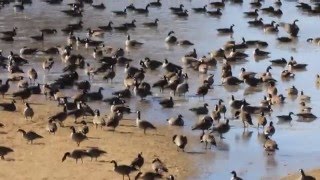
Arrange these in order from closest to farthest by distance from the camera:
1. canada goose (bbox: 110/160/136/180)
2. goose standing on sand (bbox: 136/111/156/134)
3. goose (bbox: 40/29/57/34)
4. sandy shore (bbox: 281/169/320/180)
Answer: canada goose (bbox: 110/160/136/180)
sandy shore (bbox: 281/169/320/180)
goose standing on sand (bbox: 136/111/156/134)
goose (bbox: 40/29/57/34)

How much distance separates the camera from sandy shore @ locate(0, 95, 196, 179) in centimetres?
2295

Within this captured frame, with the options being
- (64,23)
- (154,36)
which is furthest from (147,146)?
(64,23)

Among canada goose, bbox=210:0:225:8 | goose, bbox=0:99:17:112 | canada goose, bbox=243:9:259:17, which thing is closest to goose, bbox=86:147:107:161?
goose, bbox=0:99:17:112

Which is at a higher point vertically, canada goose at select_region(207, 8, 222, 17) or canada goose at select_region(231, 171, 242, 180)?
canada goose at select_region(207, 8, 222, 17)

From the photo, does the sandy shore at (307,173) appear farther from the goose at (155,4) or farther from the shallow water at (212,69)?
the goose at (155,4)

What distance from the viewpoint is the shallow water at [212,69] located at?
24.5 m

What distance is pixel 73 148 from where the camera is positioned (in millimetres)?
25422

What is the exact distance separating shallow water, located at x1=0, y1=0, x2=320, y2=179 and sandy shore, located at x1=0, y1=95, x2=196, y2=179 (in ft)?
2.60

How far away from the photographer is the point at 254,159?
2456cm

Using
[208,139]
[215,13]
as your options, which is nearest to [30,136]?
[208,139]

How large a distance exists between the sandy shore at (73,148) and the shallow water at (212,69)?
2.60 ft

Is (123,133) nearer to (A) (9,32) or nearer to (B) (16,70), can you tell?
(B) (16,70)

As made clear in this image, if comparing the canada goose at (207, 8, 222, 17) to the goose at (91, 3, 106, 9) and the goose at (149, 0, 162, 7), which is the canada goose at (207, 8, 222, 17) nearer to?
the goose at (149, 0, 162, 7)

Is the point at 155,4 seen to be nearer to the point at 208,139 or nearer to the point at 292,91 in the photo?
the point at 292,91
